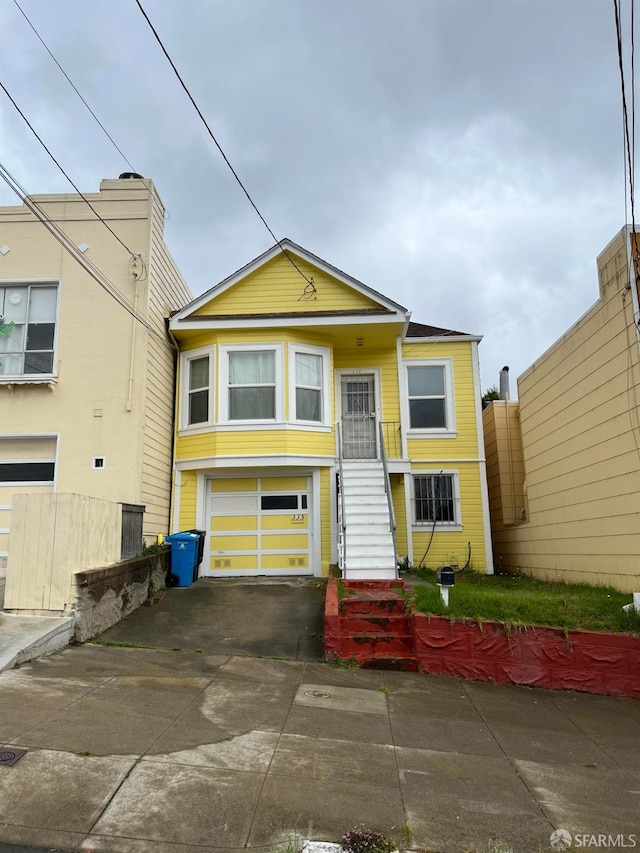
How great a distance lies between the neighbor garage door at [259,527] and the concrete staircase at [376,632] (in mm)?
4144

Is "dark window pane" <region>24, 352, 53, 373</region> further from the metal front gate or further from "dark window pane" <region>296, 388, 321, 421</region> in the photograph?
the metal front gate

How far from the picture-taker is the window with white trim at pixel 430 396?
14055 mm

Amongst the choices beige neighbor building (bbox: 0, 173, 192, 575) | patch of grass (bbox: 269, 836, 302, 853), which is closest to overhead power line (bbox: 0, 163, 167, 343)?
beige neighbor building (bbox: 0, 173, 192, 575)

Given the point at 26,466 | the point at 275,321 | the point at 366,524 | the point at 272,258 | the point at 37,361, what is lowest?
the point at 366,524

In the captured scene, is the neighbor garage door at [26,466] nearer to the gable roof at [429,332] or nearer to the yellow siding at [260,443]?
the yellow siding at [260,443]

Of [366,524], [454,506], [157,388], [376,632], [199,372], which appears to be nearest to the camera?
[376,632]

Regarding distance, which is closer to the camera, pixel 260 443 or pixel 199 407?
pixel 260 443

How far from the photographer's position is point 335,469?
12594mm

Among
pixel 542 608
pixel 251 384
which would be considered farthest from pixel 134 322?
pixel 542 608

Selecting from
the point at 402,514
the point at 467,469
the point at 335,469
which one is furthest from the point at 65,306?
the point at 467,469

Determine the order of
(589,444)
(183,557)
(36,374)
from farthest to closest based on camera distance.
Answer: (36,374) → (183,557) → (589,444)

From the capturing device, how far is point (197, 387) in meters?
13.0

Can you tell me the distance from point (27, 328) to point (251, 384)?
4.64m

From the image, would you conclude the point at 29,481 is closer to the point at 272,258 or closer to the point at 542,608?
the point at 272,258
